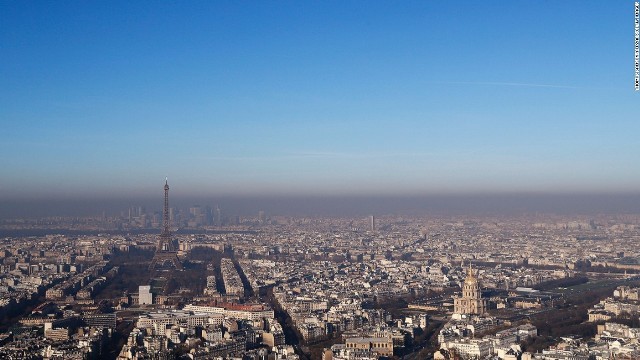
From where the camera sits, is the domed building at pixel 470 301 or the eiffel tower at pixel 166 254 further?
the eiffel tower at pixel 166 254

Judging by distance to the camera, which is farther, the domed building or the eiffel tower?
the eiffel tower

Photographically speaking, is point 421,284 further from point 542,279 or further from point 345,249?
point 345,249

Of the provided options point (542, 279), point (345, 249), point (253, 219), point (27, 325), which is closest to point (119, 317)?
point (27, 325)

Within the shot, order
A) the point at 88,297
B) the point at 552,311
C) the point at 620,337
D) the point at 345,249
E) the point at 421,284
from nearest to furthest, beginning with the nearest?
the point at 620,337 < the point at 552,311 < the point at 88,297 < the point at 421,284 < the point at 345,249

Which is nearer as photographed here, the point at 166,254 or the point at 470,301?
the point at 470,301

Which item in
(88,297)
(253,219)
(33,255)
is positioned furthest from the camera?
(253,219)

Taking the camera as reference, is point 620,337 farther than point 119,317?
No

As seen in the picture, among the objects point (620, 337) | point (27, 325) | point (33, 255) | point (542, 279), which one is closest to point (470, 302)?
point (620, 337)
